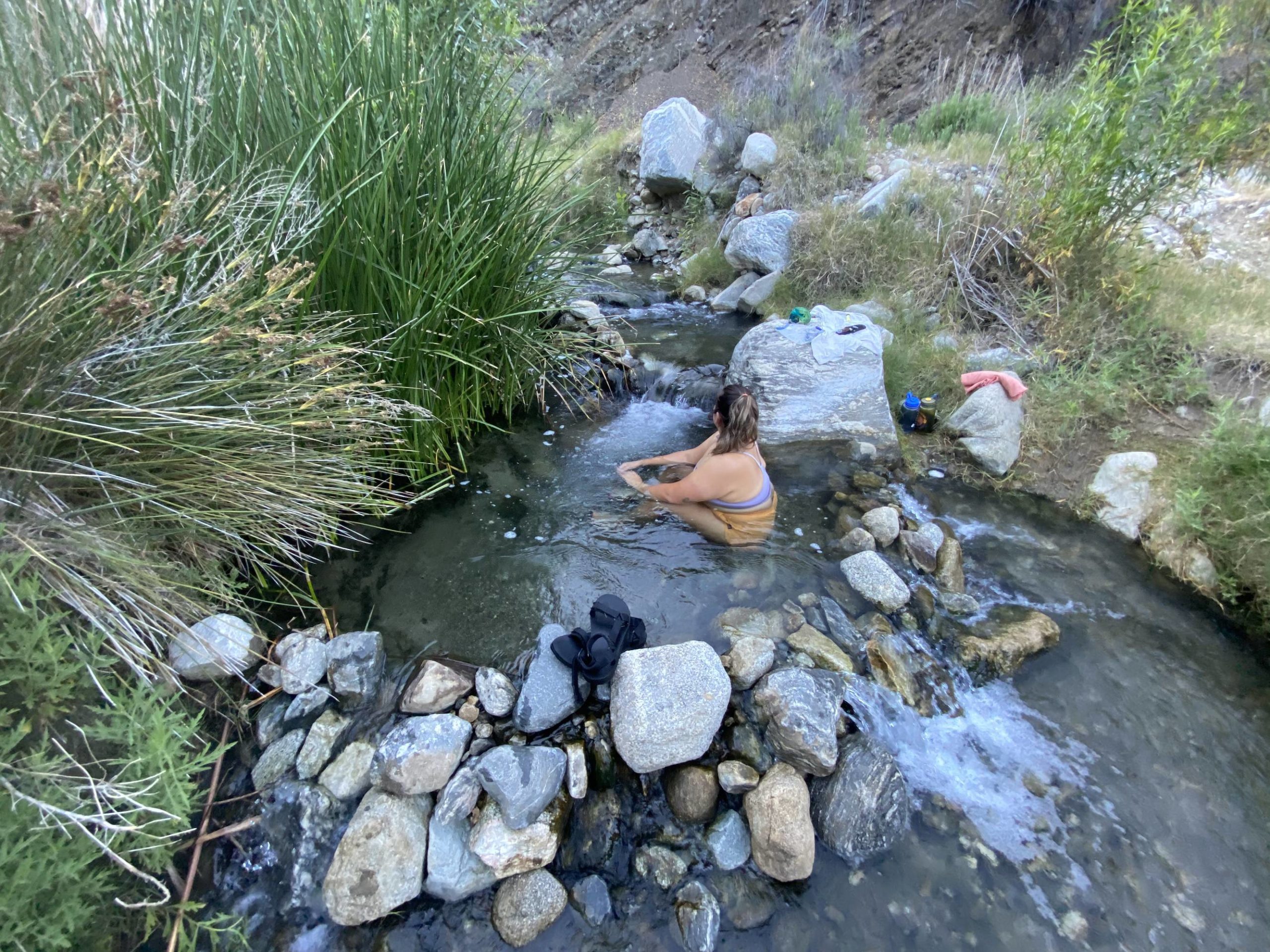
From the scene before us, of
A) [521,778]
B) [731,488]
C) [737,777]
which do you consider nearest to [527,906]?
[521,778]

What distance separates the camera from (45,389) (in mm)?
1836

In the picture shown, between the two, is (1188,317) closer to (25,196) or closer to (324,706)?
(324,706)

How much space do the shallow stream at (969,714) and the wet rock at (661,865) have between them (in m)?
0.05

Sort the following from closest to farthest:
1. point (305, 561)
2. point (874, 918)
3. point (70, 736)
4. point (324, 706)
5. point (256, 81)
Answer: point (70, 736), point (874, 918), point (324, 706), point (256, 81), point (305, 561)

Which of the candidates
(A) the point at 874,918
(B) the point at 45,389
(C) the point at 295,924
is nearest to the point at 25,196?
(B) the point at 45,389

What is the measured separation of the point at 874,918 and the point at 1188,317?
4860 mm

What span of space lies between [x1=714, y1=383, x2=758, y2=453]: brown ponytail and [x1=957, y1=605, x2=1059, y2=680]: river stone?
1575mm

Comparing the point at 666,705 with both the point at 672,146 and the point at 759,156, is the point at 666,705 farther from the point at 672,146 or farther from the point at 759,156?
the point at 672,146

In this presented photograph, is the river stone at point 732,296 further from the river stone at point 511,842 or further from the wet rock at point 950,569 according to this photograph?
the river stone at point 511,842

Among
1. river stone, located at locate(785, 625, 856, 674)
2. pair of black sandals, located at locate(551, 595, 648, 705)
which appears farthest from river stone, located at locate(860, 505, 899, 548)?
pair of black sandals, located at locate(551, 595, 648, 705)

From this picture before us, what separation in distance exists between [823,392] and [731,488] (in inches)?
62.6

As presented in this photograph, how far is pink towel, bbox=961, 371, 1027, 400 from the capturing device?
14.6 ft

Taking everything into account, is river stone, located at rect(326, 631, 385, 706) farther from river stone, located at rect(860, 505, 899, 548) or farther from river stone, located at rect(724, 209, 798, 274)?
river stone, located at rect(724, 209, 798, 274)

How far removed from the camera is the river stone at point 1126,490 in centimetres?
384
